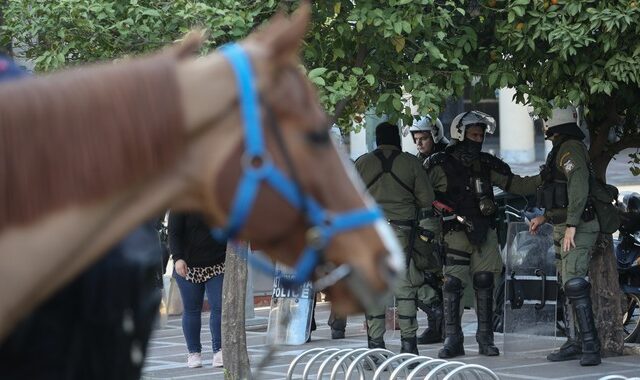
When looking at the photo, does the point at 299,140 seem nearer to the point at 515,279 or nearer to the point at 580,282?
the point at 580,282

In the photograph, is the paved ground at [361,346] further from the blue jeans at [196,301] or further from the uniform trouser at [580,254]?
the uniform trouser at [580,254]

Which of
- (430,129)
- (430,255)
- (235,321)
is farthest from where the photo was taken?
(430,129)

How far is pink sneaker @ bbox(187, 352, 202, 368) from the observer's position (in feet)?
36.4

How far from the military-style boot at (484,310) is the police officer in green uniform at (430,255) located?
1.47 feet

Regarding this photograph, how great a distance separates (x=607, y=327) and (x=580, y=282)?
1000 millimetres

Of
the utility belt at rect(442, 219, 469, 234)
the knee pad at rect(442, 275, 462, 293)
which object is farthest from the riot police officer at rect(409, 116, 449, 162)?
the knee pad at rect(442, 275, 462, 293)

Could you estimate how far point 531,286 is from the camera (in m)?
11.6

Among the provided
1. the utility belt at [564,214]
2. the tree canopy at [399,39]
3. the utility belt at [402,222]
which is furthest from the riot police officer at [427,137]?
the tree canopy at [399,39]

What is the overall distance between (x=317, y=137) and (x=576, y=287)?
8275 mm

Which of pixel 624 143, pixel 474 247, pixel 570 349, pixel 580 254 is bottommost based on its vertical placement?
pixel 570 349

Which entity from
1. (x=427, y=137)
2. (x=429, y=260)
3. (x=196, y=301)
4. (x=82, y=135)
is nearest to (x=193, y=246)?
(x=196, y=301)

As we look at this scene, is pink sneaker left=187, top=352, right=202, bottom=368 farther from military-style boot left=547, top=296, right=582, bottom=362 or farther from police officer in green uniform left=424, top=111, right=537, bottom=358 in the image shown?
military-style boot left=547, top=296, right=582, bottom=362

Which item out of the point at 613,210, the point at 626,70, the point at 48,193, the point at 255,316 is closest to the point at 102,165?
the point at 48,193

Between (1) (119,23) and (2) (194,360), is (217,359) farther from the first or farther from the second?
(1) (119,23)
